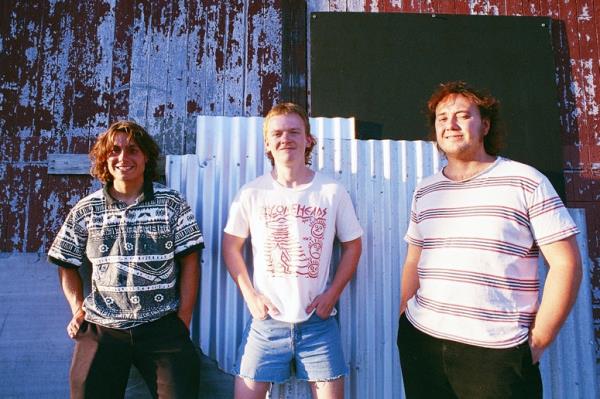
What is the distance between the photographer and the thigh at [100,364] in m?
2.01

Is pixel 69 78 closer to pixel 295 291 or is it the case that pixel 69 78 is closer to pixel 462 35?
pixel 295 291

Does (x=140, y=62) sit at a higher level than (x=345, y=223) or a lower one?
higher

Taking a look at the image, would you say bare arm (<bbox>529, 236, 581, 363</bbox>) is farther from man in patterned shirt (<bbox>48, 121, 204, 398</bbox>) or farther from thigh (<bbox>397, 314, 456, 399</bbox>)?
man in patterned shirt (<bbox>48, 121, 204, 398</bbox>)

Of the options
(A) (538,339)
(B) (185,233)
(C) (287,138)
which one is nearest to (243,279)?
(B) (185,233)

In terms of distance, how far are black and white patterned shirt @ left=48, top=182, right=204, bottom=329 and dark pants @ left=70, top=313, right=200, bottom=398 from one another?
6 cm

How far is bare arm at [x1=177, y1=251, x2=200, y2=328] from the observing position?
2178 mm

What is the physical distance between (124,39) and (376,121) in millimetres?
2153

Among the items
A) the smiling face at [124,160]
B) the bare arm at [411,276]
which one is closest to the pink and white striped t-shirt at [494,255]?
the bare arm at [411,276]

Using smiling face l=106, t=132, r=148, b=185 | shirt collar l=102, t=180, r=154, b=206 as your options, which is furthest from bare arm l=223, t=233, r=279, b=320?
smiling face l=106, t=132, r=148, b=185

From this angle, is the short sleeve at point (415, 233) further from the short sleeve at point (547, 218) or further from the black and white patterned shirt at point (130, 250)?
the black and white patterned shirt at point (130, 250)

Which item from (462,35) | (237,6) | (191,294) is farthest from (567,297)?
(237,6)

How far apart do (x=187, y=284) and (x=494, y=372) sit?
1.49 m

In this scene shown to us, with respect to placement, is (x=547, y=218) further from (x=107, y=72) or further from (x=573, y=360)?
(x=107, y=72)

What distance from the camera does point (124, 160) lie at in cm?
220
